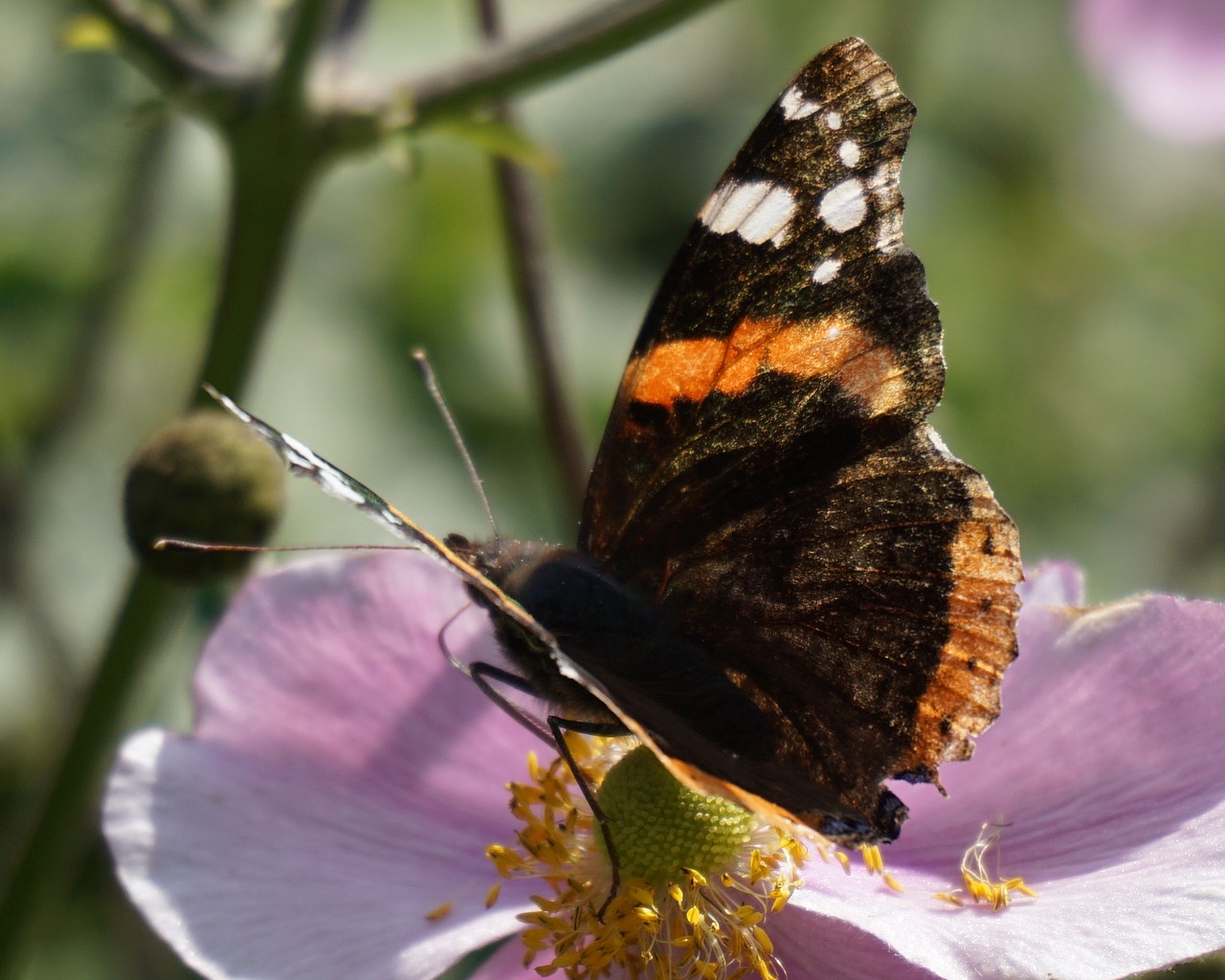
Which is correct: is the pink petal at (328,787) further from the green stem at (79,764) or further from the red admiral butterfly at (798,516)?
the red admiral butterfly at (798,516)

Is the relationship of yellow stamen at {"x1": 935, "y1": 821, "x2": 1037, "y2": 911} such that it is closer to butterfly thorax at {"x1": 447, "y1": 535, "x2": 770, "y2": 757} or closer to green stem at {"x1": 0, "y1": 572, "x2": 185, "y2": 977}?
butterfly thorax at {"x1": 447, "y1": 535, "x2": 770, "y2": 757}

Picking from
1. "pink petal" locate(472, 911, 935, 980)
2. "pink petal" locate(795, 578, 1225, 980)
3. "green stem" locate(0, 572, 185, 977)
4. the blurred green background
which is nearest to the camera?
"pink petal" locate(795, 578, 1225, 980)

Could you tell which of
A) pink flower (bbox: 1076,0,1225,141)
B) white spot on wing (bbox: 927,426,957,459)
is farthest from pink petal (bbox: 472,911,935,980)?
pink flower (bbox: 1076,0,1225,141)

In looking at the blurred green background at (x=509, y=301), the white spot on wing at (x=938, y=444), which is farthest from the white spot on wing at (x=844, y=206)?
the blurred green background at (x=509, y=301)

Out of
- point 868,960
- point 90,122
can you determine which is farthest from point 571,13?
point 90,122

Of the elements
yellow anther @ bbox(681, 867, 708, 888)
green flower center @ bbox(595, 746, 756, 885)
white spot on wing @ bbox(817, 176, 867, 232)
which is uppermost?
white spot on wing @ bbox(817, 176, 867, 232)
